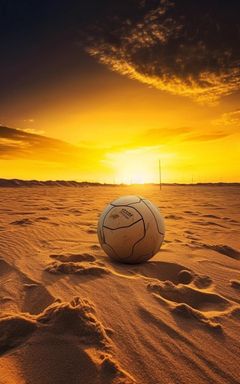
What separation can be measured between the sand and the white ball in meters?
0.16

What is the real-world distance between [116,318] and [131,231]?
4.40 feet

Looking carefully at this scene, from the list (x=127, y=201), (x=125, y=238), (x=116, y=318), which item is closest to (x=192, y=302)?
(x=116, y=318)

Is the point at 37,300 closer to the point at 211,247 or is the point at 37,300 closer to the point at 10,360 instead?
the point at 10,360

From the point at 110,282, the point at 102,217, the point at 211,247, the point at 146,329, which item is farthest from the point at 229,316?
the point at 211,247

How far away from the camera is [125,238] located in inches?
143

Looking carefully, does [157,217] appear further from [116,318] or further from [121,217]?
[116,318]

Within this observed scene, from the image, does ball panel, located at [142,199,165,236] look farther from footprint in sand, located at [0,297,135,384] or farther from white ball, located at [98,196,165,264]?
footprint in sand, located at [0,297,135,384]

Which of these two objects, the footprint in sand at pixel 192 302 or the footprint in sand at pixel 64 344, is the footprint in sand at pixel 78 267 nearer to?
the footprint in sand at pixel 192 302

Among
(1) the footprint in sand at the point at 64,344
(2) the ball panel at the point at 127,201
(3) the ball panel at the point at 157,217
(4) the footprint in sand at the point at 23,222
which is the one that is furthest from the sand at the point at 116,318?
(4) the footprint in sand at the point at 23,222

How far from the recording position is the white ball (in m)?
3.64

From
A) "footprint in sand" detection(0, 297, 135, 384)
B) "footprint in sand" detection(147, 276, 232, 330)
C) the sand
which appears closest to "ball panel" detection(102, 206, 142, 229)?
the sand

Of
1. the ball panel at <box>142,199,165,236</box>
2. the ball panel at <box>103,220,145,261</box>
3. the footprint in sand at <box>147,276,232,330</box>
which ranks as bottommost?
the footprint in sand at <box>147,276,232,330</box>

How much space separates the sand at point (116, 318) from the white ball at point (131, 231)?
0.51 ft

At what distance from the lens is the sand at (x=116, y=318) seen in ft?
5.93
